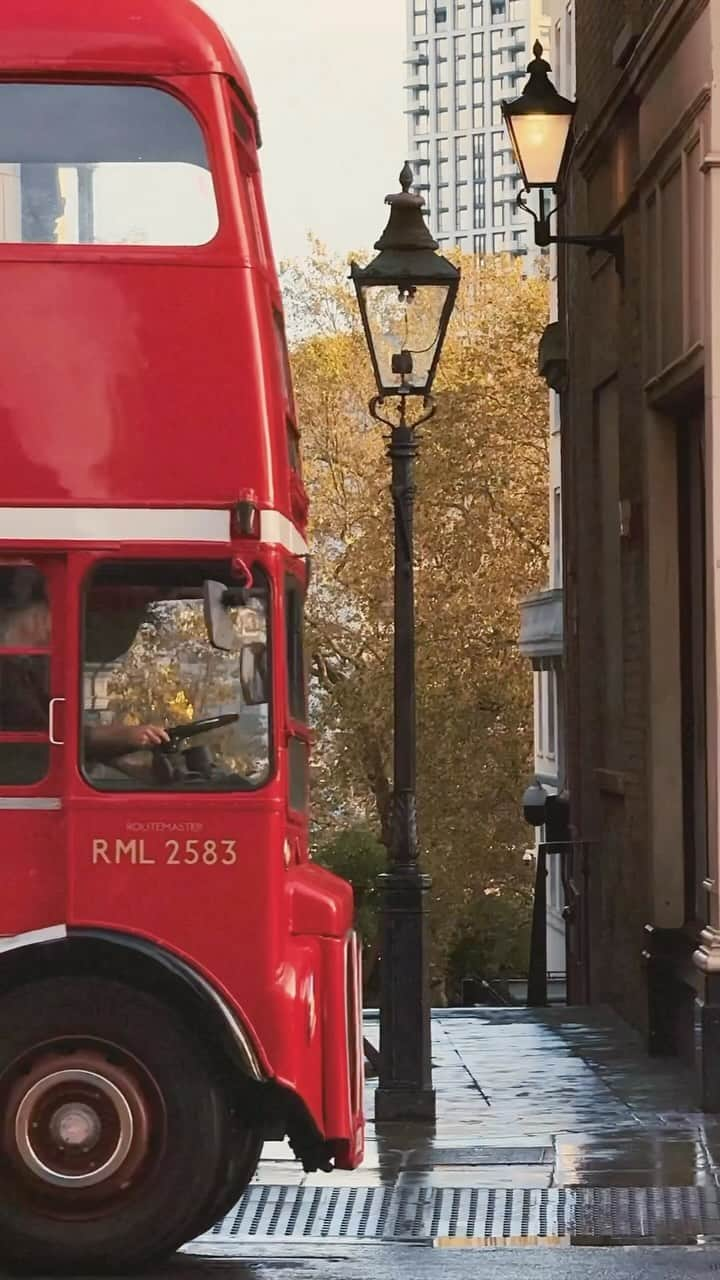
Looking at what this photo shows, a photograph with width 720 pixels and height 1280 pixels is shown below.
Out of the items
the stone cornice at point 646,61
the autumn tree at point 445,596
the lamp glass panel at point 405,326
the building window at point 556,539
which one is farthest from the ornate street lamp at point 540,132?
the autumn tree at point 445,596

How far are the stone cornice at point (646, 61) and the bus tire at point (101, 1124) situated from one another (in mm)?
7017

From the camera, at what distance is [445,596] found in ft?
164

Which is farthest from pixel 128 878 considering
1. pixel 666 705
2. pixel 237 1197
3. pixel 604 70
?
pixel 604 70

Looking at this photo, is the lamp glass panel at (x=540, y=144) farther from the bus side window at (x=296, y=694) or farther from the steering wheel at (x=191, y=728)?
the steering wheel at (x=191, y=728)

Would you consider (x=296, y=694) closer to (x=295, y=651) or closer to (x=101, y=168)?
(x=295, y=651)

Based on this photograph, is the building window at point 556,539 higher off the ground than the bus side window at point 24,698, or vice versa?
the building window at point 556,539

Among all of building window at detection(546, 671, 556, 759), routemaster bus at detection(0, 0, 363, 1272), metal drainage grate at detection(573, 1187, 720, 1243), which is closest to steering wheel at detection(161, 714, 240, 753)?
routemaster bus at detection(0, 0, 363, 1272)

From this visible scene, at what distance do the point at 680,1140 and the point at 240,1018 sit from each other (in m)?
3.61

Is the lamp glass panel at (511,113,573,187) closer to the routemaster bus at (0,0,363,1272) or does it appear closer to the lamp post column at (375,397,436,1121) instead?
the lamp post column at (375,397,436,1121)

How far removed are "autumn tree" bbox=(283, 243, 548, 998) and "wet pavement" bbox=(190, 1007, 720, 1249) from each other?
33.2 m

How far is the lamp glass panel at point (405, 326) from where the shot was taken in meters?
13.9

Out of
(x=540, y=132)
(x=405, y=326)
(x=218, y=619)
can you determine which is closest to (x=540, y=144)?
(x=540, y=132)

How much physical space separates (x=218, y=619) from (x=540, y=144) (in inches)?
330

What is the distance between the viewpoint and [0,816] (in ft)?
31.4
